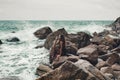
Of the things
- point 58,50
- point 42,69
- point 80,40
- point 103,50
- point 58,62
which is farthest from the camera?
point 80,40

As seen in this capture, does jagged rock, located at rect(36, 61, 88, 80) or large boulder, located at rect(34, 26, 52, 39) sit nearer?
jagged rock, located at rect(36, 61, 88, 80)

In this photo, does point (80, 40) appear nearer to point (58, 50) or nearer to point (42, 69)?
point (58, 50)

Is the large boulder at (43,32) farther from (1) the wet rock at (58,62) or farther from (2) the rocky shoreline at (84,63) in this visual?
(1) the wet rock at (58,62)

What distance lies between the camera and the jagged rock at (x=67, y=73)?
46.8ft

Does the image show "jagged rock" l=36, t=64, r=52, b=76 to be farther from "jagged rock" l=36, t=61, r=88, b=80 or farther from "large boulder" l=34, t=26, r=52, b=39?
"large boulder" l=34, t=26, r=52, b=39

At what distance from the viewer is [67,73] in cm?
1434

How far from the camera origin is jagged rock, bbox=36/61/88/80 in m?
14.3

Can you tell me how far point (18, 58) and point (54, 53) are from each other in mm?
4128

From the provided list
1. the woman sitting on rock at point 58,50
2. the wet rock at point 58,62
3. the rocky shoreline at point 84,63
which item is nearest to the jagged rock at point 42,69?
the rocky shoreline at point 84,63

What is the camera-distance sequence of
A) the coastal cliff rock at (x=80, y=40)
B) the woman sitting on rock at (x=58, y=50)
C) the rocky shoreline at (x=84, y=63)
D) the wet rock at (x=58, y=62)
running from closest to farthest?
the rocky shoreline at (x=84, y=63)
the wet rock at (x=58, y=62)
the woman sitting on rock at (x=58, y=50)
the coastal cliff rock at (x=80, y=40)

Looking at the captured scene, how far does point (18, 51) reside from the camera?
91.1 ft

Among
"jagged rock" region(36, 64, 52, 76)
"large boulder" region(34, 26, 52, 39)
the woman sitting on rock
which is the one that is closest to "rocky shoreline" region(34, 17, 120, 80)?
"jagged rock" region(36, 64, 52, 76)

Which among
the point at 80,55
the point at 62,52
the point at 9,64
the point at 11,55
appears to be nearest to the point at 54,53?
the point at 62,52

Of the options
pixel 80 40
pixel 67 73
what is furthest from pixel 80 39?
pixel 67 73
